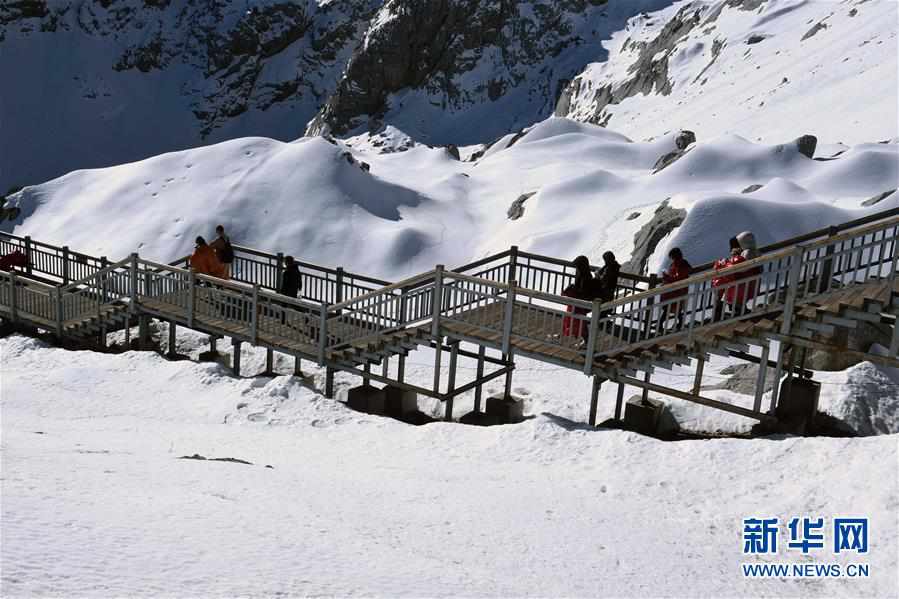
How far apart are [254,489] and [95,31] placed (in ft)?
336

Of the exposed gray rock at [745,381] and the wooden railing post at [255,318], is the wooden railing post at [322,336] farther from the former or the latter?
the exposed gray rock at [745,381]

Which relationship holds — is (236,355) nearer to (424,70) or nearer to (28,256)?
(28,256)

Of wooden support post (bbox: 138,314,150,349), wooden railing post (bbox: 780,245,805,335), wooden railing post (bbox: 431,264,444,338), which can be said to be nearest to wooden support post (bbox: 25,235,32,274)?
wooden support post (bbox: 138,314,150,349)

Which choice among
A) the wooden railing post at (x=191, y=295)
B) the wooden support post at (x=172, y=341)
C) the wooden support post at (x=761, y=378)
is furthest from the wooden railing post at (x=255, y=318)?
the wooden support post at (x=761, y=378)

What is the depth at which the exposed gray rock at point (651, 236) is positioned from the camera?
22.7 meters

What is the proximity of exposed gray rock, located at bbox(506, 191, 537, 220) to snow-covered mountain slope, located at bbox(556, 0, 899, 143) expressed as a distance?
16785 mm

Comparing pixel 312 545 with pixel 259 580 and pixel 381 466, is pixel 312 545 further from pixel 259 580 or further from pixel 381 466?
pixel 381 466

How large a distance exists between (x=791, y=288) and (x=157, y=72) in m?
99.2

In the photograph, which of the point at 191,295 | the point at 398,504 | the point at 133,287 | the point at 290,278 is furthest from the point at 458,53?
the point at 398,504

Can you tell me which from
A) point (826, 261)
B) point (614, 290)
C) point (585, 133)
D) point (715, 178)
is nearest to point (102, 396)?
point (614, 290)

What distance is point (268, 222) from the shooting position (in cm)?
3000

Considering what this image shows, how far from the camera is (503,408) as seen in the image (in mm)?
14656

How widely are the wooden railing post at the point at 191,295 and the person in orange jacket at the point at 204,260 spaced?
0.70m

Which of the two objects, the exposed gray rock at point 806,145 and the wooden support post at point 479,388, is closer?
the wooden support post at point 479,388
